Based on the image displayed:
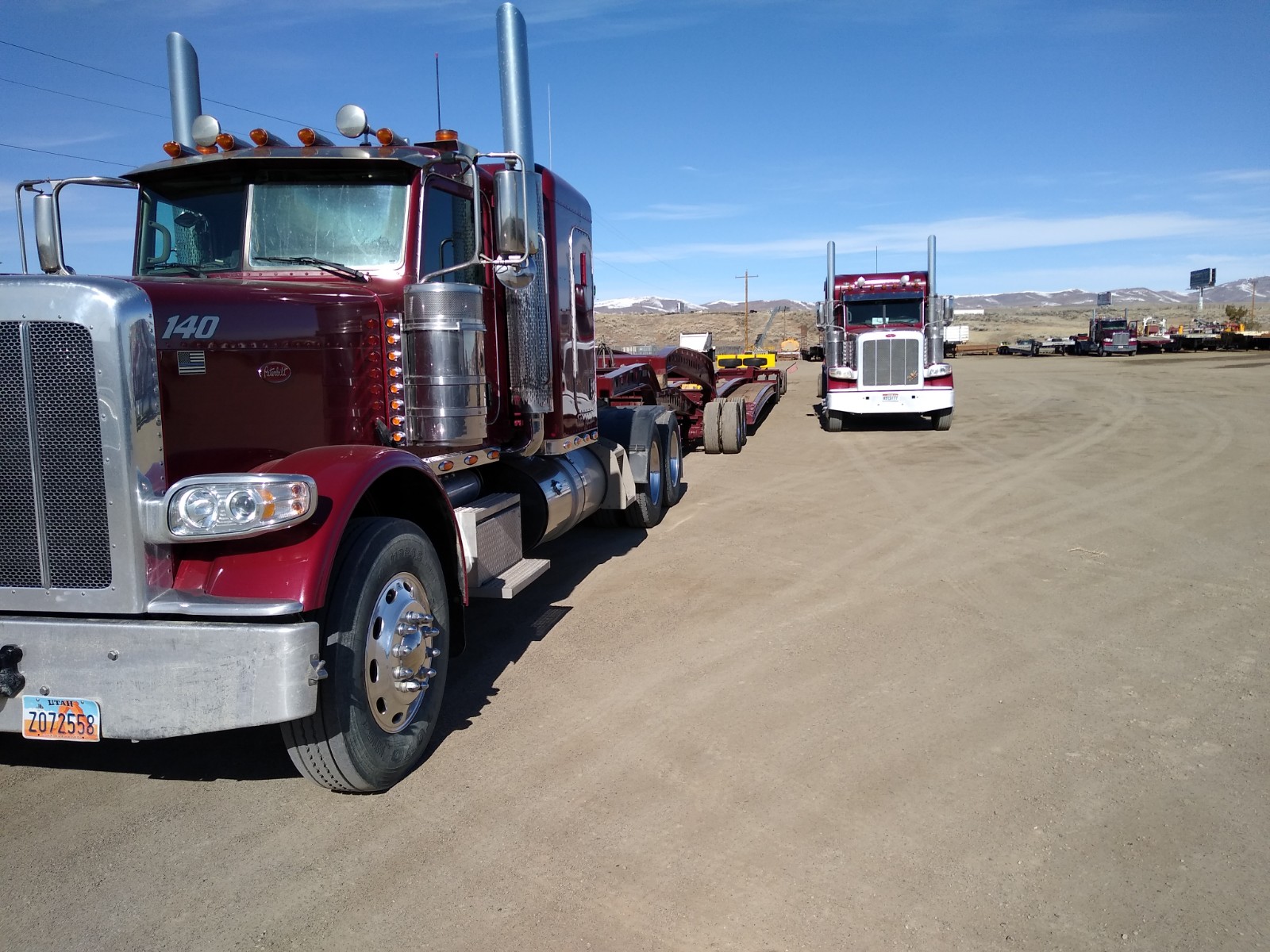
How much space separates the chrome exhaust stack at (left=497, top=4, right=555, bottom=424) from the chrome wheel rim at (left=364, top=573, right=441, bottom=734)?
176cm

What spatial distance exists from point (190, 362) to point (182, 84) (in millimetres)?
4544

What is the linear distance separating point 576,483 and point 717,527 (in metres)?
2.30

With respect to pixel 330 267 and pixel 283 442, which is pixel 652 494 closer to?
pixel 330 267

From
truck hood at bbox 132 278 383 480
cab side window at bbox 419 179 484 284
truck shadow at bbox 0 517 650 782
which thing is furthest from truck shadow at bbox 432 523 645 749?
cab side window at bbox 419 179 484 284

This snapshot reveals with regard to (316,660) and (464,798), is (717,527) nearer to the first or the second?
(464,798)

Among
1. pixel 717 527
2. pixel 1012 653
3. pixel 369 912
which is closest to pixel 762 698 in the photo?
pixel 1012 653

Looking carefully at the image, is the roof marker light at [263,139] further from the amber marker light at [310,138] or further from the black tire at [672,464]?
the black tire at [672,464]

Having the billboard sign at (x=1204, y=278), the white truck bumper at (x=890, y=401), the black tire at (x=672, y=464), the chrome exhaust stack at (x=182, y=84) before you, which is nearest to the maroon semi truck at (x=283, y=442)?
the chrome exhaust stack at (x=182, y=84)

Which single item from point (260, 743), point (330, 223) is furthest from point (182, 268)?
point (260, 743)

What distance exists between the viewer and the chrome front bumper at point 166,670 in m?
3.07

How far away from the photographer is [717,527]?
8.78m

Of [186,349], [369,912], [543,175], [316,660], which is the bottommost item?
[369,912]

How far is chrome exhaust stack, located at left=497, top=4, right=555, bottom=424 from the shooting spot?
521 cm

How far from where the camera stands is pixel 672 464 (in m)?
9.82
